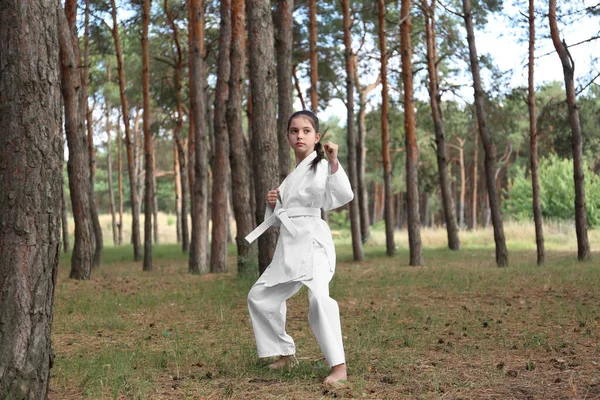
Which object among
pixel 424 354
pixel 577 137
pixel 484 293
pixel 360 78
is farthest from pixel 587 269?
pixel 360 78

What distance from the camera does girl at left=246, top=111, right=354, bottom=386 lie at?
5176mm

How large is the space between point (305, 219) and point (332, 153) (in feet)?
1.96

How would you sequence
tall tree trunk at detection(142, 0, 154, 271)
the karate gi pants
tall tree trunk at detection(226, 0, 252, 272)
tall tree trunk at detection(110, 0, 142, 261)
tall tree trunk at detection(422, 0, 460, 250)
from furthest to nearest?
tall tree trunk at detection(422, 0, 460, 250) < tall tree trunk at detection(110, 0, 142, 261) < tall tree trunk at detection(142, 0, 154, 271) < tall tree trunk at detection(226, 0, 252, 272) < the karate gi pants

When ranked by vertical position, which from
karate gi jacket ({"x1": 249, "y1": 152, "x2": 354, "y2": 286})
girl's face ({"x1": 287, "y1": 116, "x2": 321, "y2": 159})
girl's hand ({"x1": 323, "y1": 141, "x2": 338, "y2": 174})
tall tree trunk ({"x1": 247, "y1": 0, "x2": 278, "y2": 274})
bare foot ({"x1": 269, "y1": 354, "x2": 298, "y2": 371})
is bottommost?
bare foot ({"x1": 269, "y1": 354, "x2": 298, "y2": 371})

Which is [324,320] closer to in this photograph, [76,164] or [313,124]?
[313,124]

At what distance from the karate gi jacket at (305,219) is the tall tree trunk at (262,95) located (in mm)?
4813

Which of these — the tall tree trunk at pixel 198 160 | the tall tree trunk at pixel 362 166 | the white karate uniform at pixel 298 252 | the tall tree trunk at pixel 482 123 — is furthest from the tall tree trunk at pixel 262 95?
the tall tree trunk at pixel 362 166

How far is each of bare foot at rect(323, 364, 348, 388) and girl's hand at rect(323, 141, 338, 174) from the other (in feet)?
4.63

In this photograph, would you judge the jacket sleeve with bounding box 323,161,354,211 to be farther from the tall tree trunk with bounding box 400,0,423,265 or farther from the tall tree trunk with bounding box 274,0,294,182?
the tall tree trunk with bounding box 400,0,423,265

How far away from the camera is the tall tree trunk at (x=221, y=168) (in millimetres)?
15250

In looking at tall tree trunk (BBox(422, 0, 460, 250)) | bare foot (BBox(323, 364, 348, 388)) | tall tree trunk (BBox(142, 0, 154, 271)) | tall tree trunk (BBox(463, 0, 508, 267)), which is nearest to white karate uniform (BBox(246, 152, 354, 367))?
bare foot (BBox(323, 364, 348, 388))

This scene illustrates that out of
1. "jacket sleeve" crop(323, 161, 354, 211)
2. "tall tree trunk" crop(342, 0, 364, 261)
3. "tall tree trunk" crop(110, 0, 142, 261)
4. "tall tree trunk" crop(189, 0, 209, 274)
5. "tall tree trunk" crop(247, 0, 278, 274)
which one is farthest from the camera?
"tall tree trunk" crop(110, 0, 142, 261)

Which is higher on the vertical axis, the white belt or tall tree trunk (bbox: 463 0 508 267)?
tall tree trunk (bbox: 463 0 508 267)

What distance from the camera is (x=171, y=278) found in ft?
48.5
